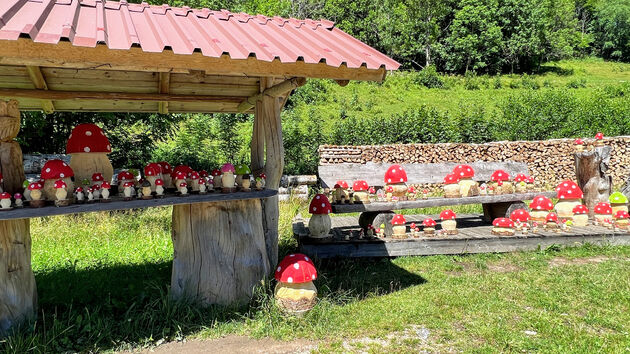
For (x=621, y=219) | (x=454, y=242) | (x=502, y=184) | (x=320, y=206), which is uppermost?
(x=502, y=184)

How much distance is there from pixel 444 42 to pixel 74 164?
40122mm

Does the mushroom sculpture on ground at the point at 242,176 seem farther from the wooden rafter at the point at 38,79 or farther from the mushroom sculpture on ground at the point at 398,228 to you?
the mushroom sculpture on ground at the point at 398,228

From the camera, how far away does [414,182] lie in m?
7.84

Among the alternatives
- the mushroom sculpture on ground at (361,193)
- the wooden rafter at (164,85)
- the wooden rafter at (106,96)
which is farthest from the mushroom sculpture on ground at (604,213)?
the wooden rafter at (164,85)

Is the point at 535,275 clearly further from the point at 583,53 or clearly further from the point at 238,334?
the point at 583,53

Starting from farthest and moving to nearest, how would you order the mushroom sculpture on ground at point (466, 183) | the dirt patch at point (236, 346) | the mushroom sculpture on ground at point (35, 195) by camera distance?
the mushroom sculpture on ground at point (466, 183), the dirt patch at point (236, 346), the mushroom sculpture on ground at point (35, 195)

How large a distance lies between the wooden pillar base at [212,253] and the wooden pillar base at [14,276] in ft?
4.27

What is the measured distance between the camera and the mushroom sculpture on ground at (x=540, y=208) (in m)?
6.84

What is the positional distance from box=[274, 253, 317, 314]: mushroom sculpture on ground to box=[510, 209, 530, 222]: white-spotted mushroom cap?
438cm

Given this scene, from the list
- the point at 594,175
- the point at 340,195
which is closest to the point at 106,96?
the point at 340,195

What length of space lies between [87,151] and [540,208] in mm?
6955

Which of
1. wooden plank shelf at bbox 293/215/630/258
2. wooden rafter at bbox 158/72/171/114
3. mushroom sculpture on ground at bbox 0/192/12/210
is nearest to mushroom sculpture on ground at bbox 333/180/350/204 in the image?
wooden plank shelf at bbox 293/215/630/258

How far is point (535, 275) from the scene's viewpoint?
5281mm

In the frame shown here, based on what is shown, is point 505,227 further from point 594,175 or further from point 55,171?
point 55,171
